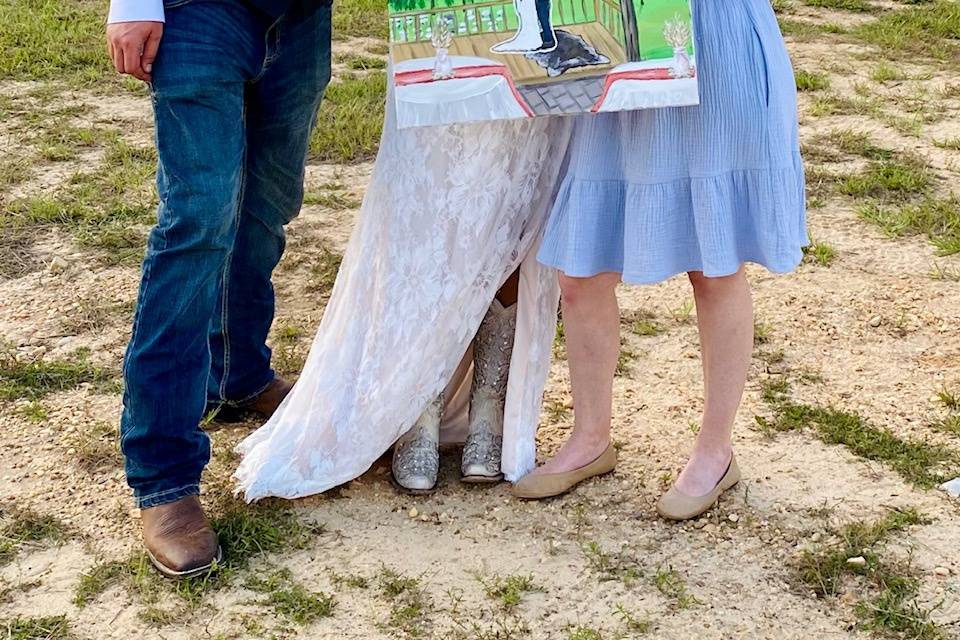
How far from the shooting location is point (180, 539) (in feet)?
8.62

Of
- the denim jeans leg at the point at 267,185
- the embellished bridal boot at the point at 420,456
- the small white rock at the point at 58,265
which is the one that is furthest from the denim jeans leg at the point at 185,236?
the small white rock at the point at 58,265

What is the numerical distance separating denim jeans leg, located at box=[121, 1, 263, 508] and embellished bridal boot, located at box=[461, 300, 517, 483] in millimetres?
686

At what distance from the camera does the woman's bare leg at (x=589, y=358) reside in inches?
A: 106

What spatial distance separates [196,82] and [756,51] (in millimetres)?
1157

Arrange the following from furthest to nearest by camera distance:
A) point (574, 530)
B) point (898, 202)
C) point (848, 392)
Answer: point (898, 202), point (848, 392), point (574, 530)

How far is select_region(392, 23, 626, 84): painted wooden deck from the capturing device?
225cm

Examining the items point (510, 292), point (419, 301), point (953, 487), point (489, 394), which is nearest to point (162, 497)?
point (419, 301)

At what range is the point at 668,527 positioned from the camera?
9.21ft

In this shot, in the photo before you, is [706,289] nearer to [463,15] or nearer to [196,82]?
[463,15]

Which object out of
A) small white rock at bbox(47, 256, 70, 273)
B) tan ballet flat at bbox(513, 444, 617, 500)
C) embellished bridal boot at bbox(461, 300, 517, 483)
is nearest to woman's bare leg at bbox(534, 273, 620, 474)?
tan ballet flat at bbox(513, 444, 617, 500)

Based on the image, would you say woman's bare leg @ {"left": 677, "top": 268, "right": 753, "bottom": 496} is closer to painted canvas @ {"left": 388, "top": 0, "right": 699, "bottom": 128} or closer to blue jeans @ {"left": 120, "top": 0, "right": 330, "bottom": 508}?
painted canvas @ {"left": 388, "top": 0, "right": 699, "bottom": 128}

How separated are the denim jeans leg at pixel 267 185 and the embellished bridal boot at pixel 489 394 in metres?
0.62

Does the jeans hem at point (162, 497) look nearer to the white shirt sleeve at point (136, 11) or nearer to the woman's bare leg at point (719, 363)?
the white shirt sleeve at point (136, 11)

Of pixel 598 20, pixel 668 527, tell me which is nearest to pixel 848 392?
pixel 668 527
